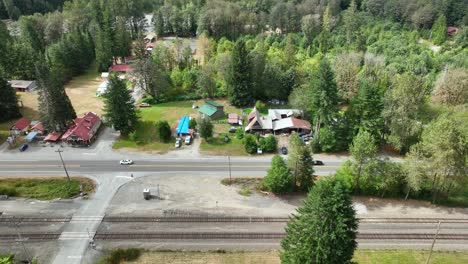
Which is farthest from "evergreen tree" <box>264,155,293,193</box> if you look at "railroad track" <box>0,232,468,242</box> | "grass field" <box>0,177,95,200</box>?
"grass field" <box>0,177,95,200</box>

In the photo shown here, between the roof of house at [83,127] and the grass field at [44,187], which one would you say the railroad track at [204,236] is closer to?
the grass field at [44,187]

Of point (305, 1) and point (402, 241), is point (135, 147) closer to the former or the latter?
point (402, 241)

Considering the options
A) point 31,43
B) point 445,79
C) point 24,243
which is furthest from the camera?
point 31,43

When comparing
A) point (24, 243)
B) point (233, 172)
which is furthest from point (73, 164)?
point (233, 172)

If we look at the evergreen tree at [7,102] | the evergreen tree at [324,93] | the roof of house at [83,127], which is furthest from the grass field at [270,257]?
the evergreen tree at [7,102]

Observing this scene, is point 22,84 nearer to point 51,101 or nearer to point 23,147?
point 51,101

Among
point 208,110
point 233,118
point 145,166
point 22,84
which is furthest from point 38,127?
point 233,118
